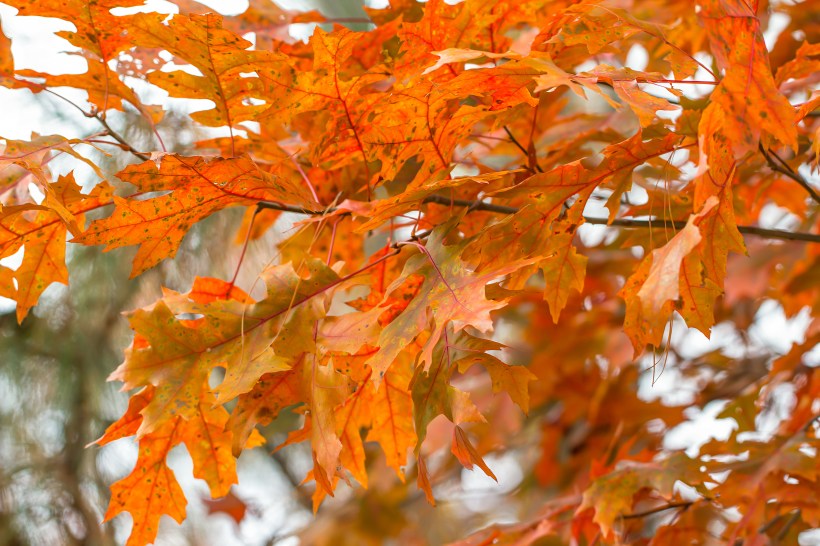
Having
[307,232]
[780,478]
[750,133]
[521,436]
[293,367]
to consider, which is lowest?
[521,436]

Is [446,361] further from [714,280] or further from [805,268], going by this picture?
[805,268]

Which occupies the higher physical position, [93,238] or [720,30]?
[720,30]

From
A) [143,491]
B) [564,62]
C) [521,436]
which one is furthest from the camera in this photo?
[521,436]

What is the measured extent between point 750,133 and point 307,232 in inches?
24.5

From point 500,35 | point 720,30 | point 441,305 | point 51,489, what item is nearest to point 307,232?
point 500,35

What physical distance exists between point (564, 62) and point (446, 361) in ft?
1.40

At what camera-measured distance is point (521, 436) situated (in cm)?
210

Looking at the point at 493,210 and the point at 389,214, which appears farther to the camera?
the point at 493,210

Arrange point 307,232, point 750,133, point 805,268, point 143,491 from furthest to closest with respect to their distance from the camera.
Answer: point 805,268, point 307,232, point 143,491, point 750,133

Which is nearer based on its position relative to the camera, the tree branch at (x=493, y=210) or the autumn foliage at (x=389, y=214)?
the autumn foliage at (x=389, y=214)

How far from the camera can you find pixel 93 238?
68 cm

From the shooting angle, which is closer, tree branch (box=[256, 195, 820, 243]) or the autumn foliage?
the autumn foliage

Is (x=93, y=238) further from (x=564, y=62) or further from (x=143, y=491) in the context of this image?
A: (x=564, y=62)

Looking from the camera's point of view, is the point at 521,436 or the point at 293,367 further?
the point at 521,436
